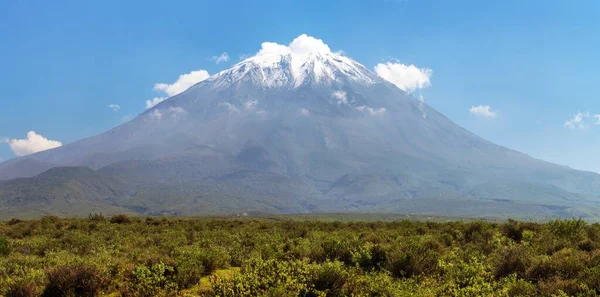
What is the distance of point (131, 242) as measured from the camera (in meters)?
19.7

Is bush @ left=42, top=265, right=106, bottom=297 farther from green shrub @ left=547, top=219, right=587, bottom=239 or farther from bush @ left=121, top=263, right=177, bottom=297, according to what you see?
green shrub @ left=547, top=219, right=587, bottom=239

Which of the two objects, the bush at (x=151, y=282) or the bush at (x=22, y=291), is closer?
the bush at (x=151, y=282)

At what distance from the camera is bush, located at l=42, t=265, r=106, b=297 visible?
1010 cm

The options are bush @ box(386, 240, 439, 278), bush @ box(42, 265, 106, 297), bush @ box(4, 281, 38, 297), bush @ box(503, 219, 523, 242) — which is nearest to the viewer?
bush @ box(4, 281, 38, 297)

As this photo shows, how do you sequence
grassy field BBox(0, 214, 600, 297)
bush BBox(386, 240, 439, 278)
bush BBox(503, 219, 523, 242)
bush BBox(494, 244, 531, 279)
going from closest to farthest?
grassy field BBox(0, 214, 600, 297) → bush BBox(494, 244, 531, 279) → bush BBox(386, 240, 439, 278) → bush BBox(503, 219, 523, 242)

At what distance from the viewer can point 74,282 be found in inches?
404

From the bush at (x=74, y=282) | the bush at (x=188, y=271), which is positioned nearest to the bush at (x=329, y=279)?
the bush at (x=188, y=271)

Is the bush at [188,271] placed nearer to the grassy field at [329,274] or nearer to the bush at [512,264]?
the grassy field at [329,274]

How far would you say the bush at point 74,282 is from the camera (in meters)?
10.1

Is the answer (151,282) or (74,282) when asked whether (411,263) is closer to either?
(151,282)

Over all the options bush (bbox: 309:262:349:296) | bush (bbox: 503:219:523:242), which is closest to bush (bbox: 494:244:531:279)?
bush (bbox: 309:262:349:296)

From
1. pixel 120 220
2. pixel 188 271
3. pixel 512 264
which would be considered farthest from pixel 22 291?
pixel 120 220

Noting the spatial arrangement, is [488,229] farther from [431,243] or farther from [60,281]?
[60,281]

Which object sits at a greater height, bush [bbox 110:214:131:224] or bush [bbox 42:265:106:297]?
bush [bbox 42:265:106:297]
